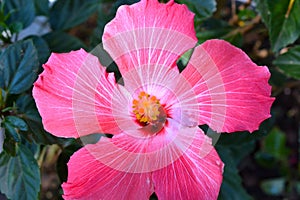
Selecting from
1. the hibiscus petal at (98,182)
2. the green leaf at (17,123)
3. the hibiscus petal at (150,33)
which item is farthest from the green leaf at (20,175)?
the hibiscus petal at (150,33)

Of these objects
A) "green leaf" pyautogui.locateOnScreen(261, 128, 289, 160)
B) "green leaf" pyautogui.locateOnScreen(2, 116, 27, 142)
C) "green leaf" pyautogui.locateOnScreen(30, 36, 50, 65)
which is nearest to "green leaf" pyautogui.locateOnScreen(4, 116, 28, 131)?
"green leaf" pyautogui.locateOnScreen(2, 116, 27, 142)

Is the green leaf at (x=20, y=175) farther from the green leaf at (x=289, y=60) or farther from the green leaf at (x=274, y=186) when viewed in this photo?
the green leaf at (x=274, y=186)

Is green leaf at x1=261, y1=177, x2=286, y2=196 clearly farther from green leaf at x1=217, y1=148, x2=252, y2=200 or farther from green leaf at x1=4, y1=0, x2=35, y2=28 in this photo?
green leaf at x1=4, y1=0, x2=35, y2=28

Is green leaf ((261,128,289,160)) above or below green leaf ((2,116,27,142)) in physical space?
below

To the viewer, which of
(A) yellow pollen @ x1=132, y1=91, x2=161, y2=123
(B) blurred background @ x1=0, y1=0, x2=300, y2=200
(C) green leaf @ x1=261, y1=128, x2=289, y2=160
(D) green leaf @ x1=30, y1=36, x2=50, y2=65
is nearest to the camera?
(A) yellow pollen @ x1=132, y1=91, x2=161, y2=123

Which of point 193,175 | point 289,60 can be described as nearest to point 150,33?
point 193,175

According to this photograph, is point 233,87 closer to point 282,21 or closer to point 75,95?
point 75,95
